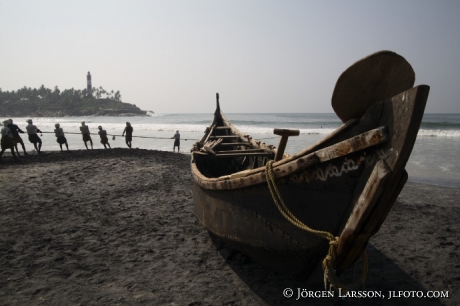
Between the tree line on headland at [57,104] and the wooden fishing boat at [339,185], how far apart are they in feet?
324

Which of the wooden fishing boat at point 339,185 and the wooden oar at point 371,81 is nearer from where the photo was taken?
the wooden fishing boat at point 339,185

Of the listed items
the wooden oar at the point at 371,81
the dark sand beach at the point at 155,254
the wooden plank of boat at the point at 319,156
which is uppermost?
the wooden oar at the point at 371,81

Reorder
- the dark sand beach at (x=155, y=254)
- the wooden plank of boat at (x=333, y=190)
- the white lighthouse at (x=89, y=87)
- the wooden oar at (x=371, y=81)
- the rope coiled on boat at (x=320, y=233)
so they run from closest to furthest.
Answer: the wooden plank of boat at (x=333, y=190), the wooden oar at (x=371, y=81), the rope coiled on boat at (x=320, y=233), the dark sand beach at (x=155, y=254), the white lighthouse at (x=89, y=87)

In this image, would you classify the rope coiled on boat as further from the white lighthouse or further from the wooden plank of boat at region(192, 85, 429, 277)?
the white lighthouse

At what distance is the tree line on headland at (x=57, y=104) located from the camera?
98.9m

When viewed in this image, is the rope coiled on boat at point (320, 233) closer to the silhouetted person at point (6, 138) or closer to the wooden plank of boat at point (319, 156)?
the wooden plank of boat at point (319, 156)

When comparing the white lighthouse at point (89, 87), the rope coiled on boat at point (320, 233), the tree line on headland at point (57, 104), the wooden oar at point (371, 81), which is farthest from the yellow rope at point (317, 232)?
the white lighthouse at point (89, 87)

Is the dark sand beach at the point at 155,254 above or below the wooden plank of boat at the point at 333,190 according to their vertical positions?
below

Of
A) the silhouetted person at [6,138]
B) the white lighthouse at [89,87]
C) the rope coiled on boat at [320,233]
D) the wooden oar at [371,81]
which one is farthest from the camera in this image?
the white lighthouse at [89,87]

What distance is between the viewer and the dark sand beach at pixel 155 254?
10.5 ft

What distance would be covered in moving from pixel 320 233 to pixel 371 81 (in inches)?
52.5

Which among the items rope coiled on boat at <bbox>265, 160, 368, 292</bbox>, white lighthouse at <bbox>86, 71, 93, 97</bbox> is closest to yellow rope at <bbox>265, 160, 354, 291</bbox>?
rope coiled on boat at <bbox>265, 160, 368, 292</bbox>

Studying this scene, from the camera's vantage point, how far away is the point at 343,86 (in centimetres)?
232

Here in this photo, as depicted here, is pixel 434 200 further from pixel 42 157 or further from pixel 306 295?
pixel 42 157
